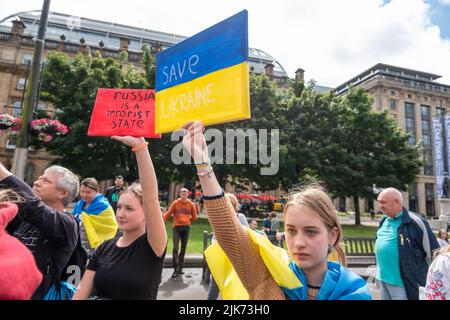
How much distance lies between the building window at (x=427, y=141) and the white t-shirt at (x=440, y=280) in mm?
67012

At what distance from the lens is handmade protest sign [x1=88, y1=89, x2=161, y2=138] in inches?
112

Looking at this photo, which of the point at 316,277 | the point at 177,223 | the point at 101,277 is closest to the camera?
the point at 316,277

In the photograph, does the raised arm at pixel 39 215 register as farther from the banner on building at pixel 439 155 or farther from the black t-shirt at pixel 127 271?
A: the banner on building at pixel 439 155

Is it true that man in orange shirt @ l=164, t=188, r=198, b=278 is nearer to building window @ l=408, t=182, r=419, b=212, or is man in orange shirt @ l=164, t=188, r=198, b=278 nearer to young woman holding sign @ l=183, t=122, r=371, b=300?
young woman holding sign @ l=183, t=122, r=371, b=300

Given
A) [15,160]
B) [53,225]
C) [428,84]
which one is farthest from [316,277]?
[428,84]

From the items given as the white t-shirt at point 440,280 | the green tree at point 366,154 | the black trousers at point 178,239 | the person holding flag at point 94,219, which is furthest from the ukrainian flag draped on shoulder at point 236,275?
the green tree at point 366,154

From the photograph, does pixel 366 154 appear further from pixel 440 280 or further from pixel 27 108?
pixel 440 280

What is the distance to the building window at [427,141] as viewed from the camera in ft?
190

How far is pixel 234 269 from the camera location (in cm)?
150

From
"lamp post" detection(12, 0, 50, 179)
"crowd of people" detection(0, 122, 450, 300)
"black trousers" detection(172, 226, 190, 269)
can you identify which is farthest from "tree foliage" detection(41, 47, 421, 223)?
"crowd of people" detection(0, 122, 450, 300)

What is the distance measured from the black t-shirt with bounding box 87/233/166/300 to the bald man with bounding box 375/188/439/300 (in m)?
3.06

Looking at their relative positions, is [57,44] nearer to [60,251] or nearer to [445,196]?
[60,251]
